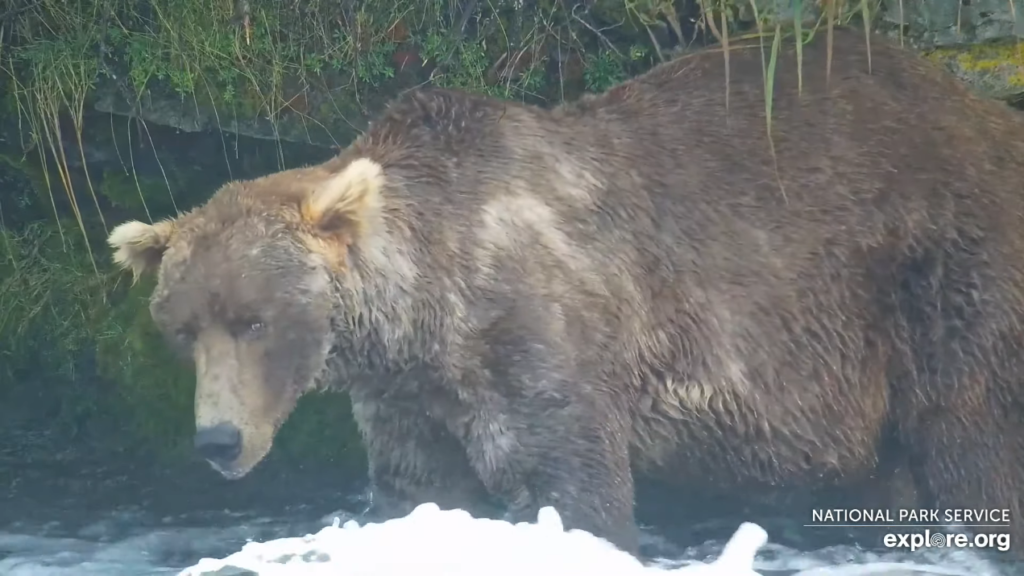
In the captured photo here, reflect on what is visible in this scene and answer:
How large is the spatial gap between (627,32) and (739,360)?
1.86 m

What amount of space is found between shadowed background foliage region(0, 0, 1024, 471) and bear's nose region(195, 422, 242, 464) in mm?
1826

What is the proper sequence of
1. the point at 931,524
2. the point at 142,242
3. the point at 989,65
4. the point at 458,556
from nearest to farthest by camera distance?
1. the point at 458,556
2. the point at 142,242
3. the point at 931,524
4. the point at 989,65

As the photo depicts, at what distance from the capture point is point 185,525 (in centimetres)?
558

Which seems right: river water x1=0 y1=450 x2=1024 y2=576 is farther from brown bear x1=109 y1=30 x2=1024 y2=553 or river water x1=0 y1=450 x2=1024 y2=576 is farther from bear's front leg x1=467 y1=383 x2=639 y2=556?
bear's front leg x1=467 y1=383 x2=639 y2=556

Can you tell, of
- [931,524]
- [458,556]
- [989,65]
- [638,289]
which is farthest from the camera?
[989,65]

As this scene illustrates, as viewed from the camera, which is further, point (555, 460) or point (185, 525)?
point (185, 525)

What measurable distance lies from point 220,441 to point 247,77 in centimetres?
256

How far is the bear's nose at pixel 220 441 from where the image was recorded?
3.90 metres

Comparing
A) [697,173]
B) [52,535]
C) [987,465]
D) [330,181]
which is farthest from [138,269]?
[987,465]

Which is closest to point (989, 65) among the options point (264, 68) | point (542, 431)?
point (542, 431)

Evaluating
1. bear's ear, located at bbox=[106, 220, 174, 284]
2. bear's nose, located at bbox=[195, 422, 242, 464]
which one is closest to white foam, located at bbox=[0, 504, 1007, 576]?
bear's nose, located at bbox=[195, 422, 242, 464]

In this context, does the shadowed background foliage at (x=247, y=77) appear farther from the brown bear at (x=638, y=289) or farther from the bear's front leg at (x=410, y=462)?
the bear's front leg at (x=410, y=462)

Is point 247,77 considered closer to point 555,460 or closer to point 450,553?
point 555,460

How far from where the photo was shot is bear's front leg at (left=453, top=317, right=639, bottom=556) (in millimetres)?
4172
